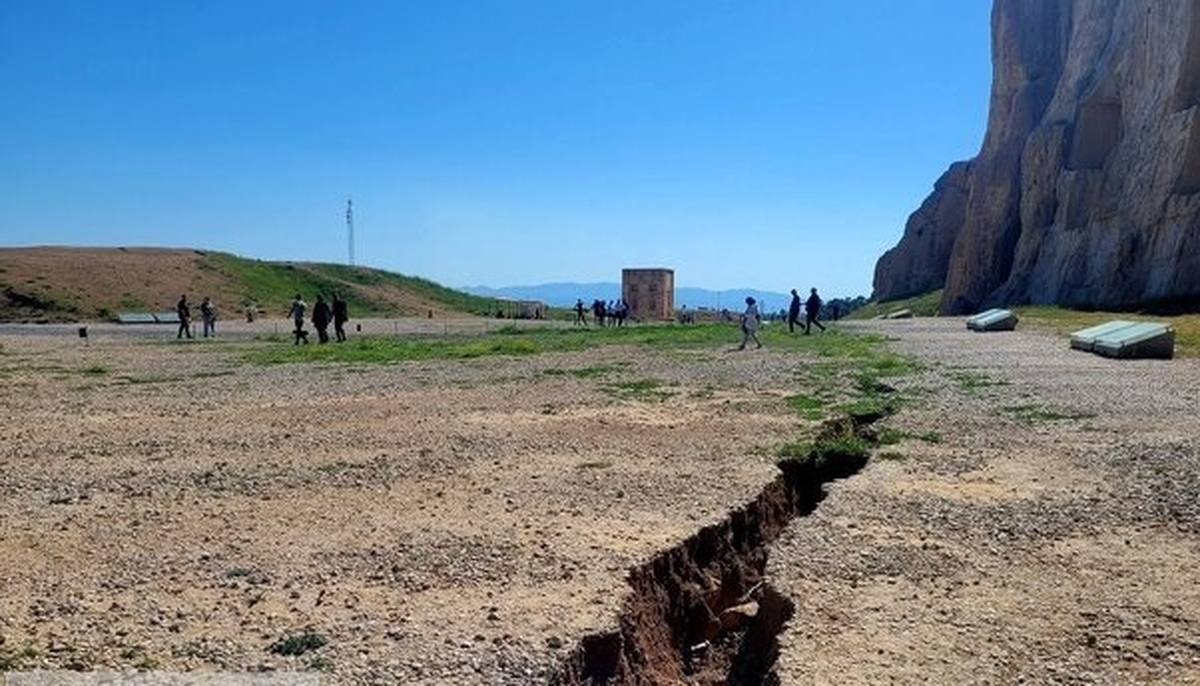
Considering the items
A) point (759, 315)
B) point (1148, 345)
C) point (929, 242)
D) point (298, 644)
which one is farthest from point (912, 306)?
point (298, 644)

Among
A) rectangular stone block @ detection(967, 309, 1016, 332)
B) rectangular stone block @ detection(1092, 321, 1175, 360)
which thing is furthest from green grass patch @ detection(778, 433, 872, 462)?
rectangular stone block @ detection(967, 309, 1016, 332)

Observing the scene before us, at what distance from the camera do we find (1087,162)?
167 ft

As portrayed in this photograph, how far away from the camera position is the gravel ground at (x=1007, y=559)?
524 cm

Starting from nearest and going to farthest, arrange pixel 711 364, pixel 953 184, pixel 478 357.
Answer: pixel 711 364, pixel 478 357, pixel 953 184

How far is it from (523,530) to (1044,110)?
211 feet

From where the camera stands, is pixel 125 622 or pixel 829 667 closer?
pixel 829 667

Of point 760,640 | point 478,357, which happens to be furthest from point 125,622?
point 478,357

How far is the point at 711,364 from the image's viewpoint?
22.7 meters

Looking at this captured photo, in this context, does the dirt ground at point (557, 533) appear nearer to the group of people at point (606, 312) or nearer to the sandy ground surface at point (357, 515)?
the sandy ground surface at point (357, 515)

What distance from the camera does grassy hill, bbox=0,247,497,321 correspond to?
5953 centimetres

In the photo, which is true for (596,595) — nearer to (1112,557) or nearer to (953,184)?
(1112,557)

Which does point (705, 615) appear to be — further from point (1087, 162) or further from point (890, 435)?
point (1087, 162)

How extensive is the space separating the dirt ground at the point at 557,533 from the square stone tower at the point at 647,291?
170 feet

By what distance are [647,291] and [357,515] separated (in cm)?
6003
